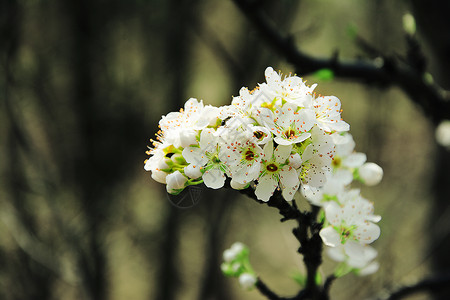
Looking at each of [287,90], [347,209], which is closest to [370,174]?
[347,209]

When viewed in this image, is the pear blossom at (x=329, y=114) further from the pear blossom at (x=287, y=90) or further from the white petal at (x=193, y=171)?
the white petal at (x=193, y=171)

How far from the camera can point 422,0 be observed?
6.52 feet

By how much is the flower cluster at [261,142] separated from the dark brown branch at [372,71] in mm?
1006

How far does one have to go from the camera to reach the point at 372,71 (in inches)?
79.2

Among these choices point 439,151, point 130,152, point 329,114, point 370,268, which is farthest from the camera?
point 130,152

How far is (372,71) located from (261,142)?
1.38m

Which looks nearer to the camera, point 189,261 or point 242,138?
point 242,138

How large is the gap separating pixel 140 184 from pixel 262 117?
4081 mm

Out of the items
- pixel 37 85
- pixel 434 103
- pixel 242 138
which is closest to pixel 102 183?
pixel 37 85

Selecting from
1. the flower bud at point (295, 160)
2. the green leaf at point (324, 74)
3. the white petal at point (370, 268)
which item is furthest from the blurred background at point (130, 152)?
the flower bud at point (295, 160)

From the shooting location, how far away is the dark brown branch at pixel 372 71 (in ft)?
6.28

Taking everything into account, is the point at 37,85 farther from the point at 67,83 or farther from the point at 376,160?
the point at 376,160

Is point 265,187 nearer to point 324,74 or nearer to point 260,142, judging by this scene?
point 260,142

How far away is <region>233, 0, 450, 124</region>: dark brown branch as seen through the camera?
1914 mm
